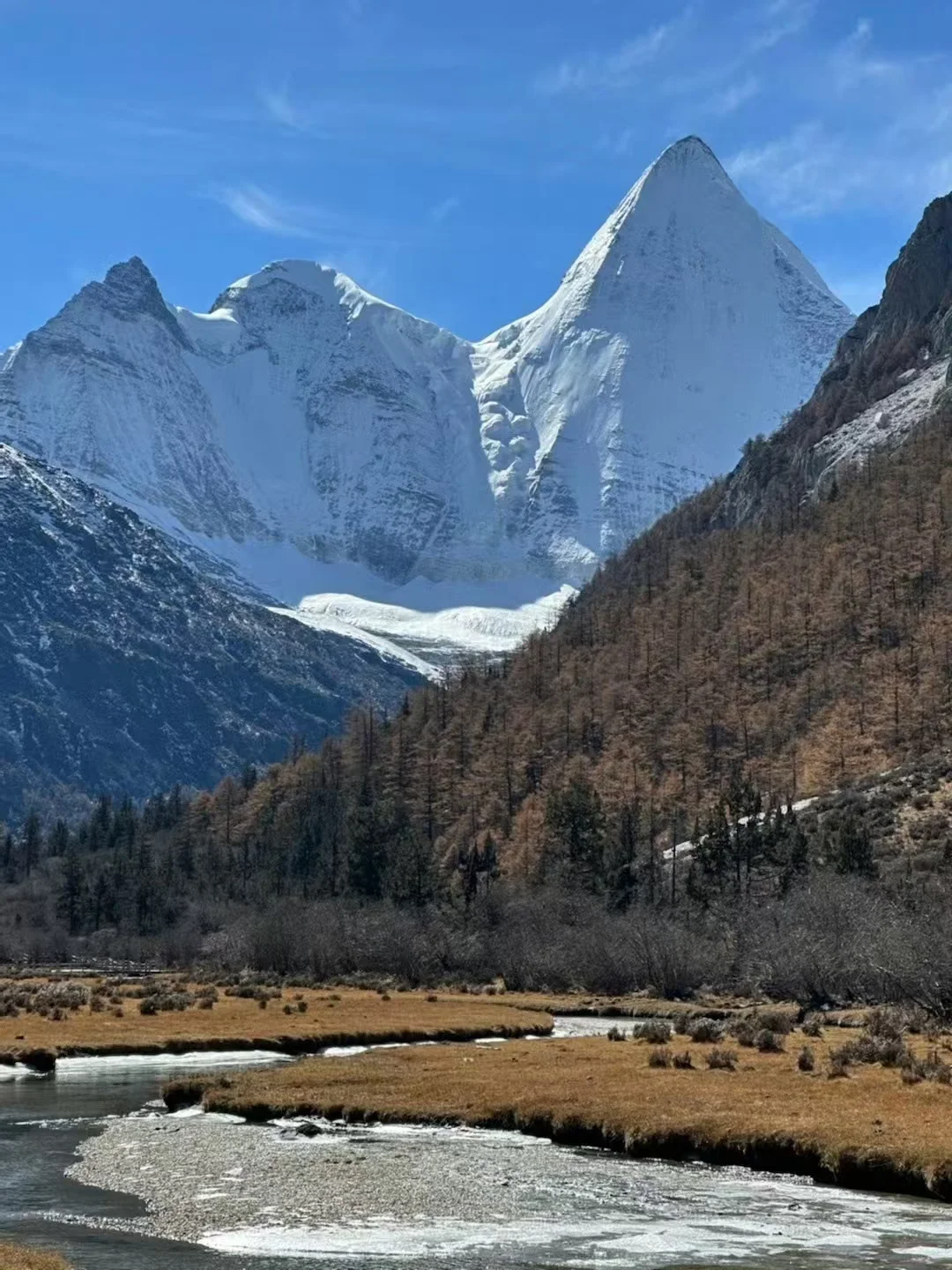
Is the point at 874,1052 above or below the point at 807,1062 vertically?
above

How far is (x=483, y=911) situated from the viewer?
497ft

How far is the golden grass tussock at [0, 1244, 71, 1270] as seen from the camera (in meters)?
30.3

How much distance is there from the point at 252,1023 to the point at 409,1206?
5025 centimetres

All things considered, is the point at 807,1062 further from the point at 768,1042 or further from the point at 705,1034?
the point at 705,1034

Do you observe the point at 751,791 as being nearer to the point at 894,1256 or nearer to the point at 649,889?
the point at 649,889

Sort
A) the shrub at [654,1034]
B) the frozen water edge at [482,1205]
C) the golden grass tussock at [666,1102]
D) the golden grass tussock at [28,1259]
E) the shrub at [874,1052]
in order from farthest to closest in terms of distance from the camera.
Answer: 1. the shrub at [654,1034]
2. the shrub at [874,1052]
3. the golden grass tussock at [666,1102]
4. the frozen water edge at [482,1205]
5. the golden grass tussock at [28,1259]

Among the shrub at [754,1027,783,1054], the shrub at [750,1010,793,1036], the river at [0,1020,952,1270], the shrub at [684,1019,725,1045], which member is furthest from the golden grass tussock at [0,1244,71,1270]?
the shrub at [750,1010,793,1036]

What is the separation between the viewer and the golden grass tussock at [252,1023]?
257 feet

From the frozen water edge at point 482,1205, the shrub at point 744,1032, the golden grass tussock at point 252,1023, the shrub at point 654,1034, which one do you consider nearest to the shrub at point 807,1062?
the shrub at point 744,1032

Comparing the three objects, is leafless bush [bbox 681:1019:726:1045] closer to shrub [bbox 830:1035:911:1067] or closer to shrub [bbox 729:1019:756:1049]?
shrub [bbox 729:1019:756:1049]

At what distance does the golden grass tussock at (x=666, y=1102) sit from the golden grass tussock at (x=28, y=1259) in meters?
20.3

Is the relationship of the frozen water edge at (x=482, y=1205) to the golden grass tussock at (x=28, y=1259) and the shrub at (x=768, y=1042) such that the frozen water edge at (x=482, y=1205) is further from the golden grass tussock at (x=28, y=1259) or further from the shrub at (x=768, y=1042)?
the shrub at (x=768, y=1042)

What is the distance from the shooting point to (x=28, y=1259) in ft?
102

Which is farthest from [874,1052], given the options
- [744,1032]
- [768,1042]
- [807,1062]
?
[744,1032]
